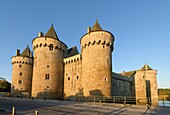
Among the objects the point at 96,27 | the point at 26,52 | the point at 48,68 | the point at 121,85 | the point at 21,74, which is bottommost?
the point at 121,85

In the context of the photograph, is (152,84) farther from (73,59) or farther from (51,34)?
(51,34)

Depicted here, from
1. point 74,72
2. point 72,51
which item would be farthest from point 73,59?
point 72,51

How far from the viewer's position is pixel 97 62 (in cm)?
2425

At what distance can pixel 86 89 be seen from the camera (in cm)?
2402

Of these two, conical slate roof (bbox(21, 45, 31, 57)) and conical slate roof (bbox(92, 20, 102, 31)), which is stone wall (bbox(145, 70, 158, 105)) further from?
conical slate roof (bbox(21, 45, 31, 57))

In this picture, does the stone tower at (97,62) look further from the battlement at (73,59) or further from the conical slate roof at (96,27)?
the battlement at (73,59)

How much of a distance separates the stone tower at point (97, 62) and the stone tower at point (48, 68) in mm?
7898

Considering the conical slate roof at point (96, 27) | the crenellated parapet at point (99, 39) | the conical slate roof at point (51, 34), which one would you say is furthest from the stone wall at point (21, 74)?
the conical slate roof at point (96, 27)

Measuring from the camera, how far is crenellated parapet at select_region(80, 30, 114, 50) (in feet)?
82.5

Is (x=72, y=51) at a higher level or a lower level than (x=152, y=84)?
higher

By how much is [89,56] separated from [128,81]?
16287 millimetres

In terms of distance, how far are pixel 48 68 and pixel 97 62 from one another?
1166 cm

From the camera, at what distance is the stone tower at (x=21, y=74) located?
1446 inches

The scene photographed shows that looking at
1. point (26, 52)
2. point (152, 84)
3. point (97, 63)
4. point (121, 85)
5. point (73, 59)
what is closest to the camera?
point (97, 63)
